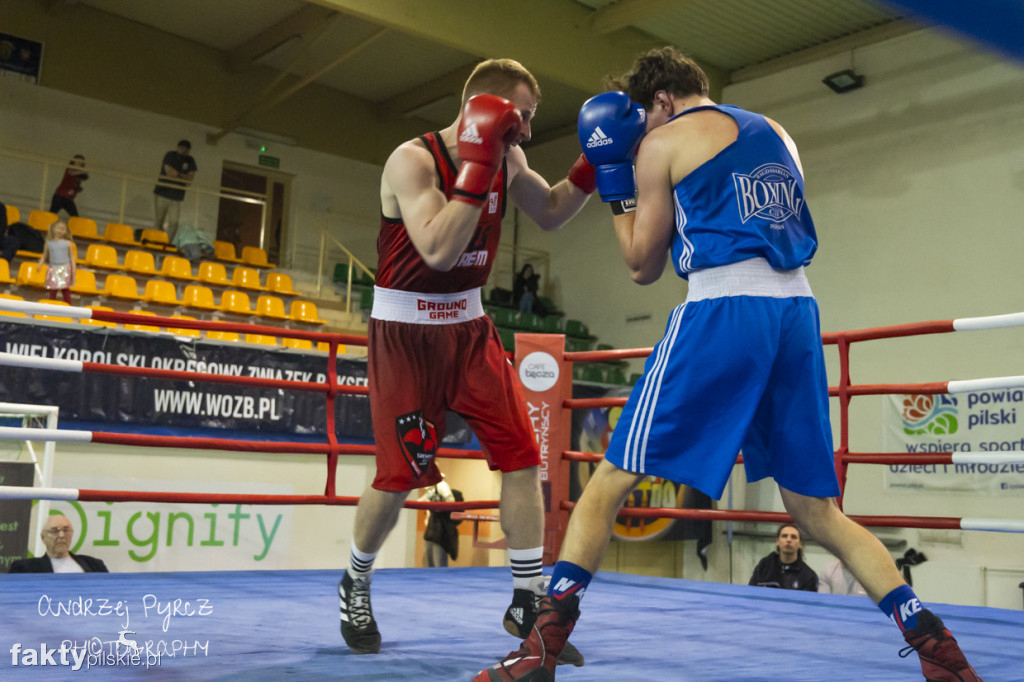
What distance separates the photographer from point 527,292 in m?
12.1

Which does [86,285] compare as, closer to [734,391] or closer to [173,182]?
[173,182]

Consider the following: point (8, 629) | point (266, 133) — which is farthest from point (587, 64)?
point (8, 629)

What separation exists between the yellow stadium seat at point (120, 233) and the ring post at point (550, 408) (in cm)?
738

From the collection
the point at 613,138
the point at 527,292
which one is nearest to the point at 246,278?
the point at 527,292

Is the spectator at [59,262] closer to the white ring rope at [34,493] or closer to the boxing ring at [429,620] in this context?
the boxing ring at [429,620]

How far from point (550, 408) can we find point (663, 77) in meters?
2.21

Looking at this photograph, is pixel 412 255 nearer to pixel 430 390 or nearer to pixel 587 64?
pixel 430 390

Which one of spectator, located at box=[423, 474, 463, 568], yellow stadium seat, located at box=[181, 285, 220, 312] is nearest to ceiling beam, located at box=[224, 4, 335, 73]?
yellow stadium seat, located at box=[181, 285, 220, 312]

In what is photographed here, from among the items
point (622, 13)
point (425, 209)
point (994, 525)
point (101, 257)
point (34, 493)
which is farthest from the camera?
point (101, 257)

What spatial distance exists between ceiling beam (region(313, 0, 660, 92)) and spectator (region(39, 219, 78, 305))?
307cm

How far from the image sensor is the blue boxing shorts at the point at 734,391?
5.38 ft

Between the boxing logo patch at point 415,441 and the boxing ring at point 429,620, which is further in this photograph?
the boxing logo patch at point 415,441

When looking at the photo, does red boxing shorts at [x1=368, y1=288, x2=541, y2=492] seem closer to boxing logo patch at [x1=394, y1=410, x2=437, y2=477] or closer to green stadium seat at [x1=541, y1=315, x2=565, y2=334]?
boxing logo patch at [x1=394, y1=410, x2=437, y2=477]

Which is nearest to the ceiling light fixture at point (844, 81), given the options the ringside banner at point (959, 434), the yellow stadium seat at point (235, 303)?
the ringside banner at point (959, 434)
